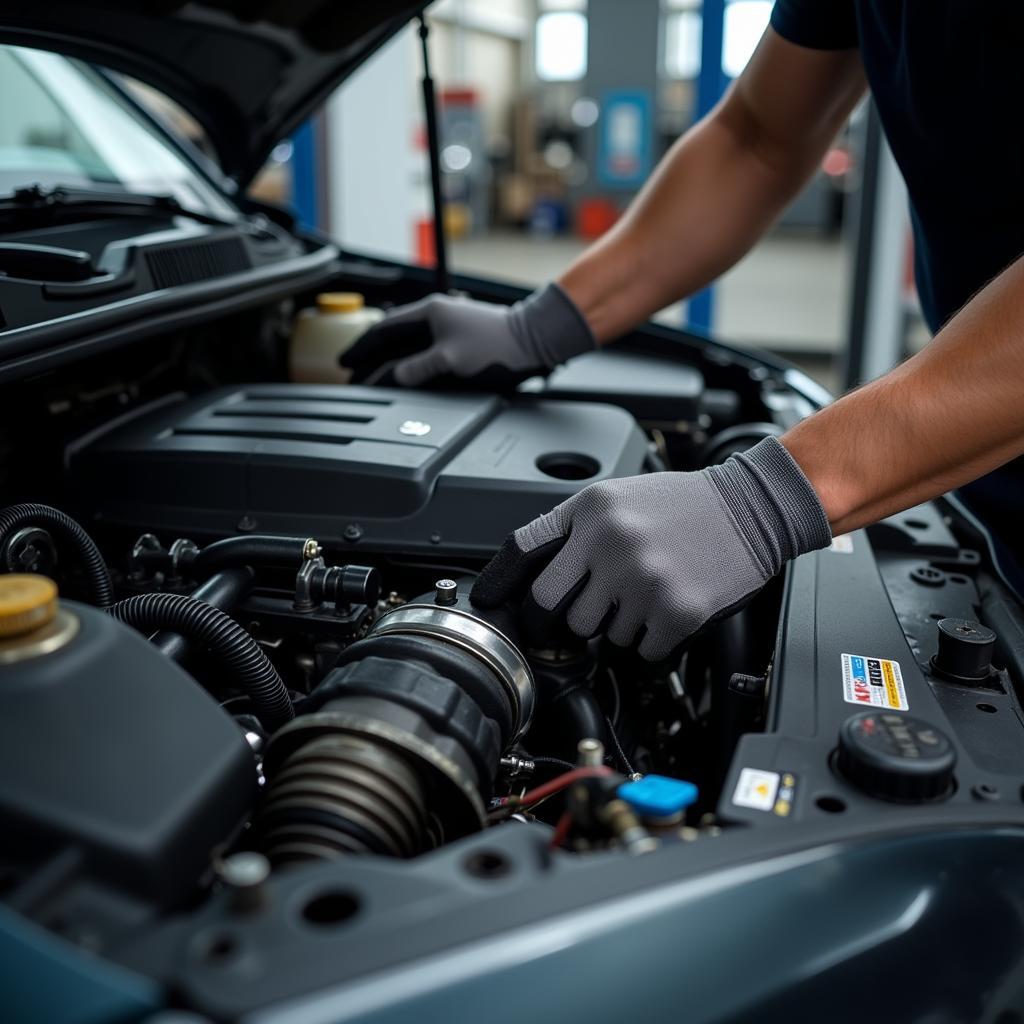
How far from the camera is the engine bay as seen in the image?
1.70 feet

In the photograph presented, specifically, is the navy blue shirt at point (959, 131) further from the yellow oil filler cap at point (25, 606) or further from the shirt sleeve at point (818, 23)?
the yellow oil filler cap at point (25, 606)

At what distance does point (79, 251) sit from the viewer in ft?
3.82

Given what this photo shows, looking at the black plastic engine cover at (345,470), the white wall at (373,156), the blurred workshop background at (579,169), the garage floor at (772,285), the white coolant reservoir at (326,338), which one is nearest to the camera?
the black plastic engine cover at (345,470)

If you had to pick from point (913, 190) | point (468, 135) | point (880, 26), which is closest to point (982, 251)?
point (913, 190)

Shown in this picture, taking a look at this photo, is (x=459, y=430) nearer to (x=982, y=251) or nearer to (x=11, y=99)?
(x=982, y=251)

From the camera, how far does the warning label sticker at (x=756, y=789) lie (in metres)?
0.63

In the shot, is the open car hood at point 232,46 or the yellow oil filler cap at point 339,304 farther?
the yellow oil filler cap at point 339,304

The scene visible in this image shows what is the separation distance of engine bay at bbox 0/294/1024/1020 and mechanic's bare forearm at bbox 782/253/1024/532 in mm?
123

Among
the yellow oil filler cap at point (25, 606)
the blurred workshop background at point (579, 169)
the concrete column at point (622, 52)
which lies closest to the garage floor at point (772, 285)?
the blurred workshop background at point (579, 169)

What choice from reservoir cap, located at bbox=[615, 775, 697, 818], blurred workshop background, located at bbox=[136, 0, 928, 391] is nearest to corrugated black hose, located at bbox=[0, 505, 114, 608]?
reservoir cap, located at bbox=[615, 775, 697, 818]

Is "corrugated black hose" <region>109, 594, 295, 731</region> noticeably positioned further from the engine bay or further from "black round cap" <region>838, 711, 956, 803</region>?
"black round cap" <region>838, 711, 956, 803</region>

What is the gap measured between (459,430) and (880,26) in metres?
0.66

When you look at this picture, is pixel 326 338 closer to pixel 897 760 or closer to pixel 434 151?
pixel 434 151

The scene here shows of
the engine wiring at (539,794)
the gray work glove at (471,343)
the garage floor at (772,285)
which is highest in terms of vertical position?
the gray work glove at (471,343)
